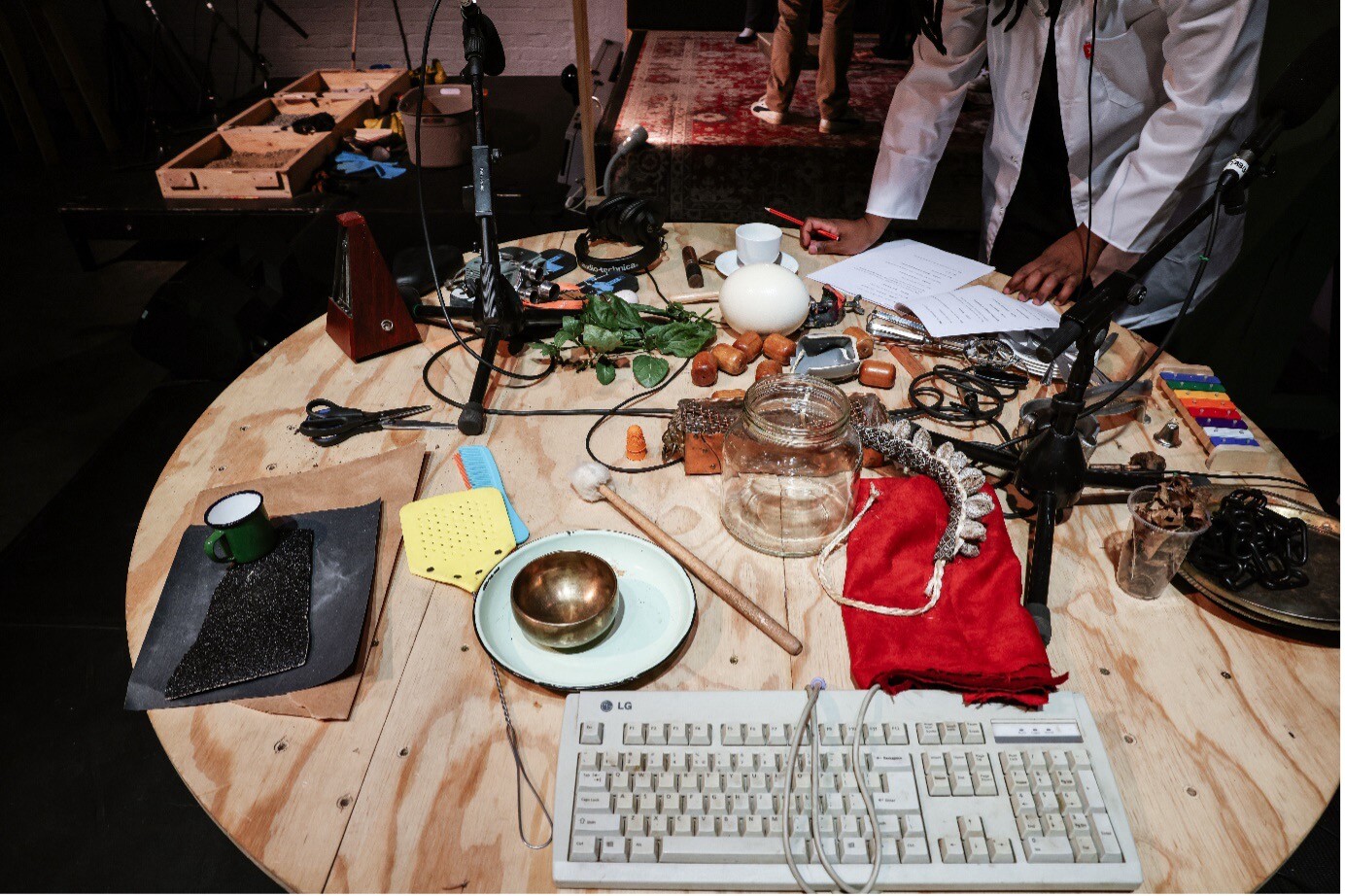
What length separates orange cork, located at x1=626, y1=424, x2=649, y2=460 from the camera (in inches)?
44.7

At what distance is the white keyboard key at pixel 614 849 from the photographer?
66 cm

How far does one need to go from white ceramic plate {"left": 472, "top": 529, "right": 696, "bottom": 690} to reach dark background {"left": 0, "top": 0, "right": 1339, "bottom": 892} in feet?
2.63

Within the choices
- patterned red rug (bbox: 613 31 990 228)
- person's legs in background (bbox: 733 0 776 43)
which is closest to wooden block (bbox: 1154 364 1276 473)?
patterned red rug (bbox: 613 31 990 228)

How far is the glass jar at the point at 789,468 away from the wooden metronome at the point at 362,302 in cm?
69

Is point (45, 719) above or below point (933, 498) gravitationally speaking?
below

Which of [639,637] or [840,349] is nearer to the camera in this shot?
[639,637]

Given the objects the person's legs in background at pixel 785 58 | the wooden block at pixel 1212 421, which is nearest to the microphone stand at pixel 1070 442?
the wooden block at pixel 1212 421

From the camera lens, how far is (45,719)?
1405 mm

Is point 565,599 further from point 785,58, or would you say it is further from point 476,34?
point 785,58

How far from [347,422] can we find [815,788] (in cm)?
89

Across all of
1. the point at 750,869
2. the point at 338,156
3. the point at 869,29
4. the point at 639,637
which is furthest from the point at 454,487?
the point at 869,29

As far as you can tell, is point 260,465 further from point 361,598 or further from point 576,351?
point 576,351

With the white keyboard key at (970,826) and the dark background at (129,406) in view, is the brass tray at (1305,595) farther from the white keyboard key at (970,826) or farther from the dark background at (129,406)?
the dark background at (129,406)

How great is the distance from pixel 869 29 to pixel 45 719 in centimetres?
475
